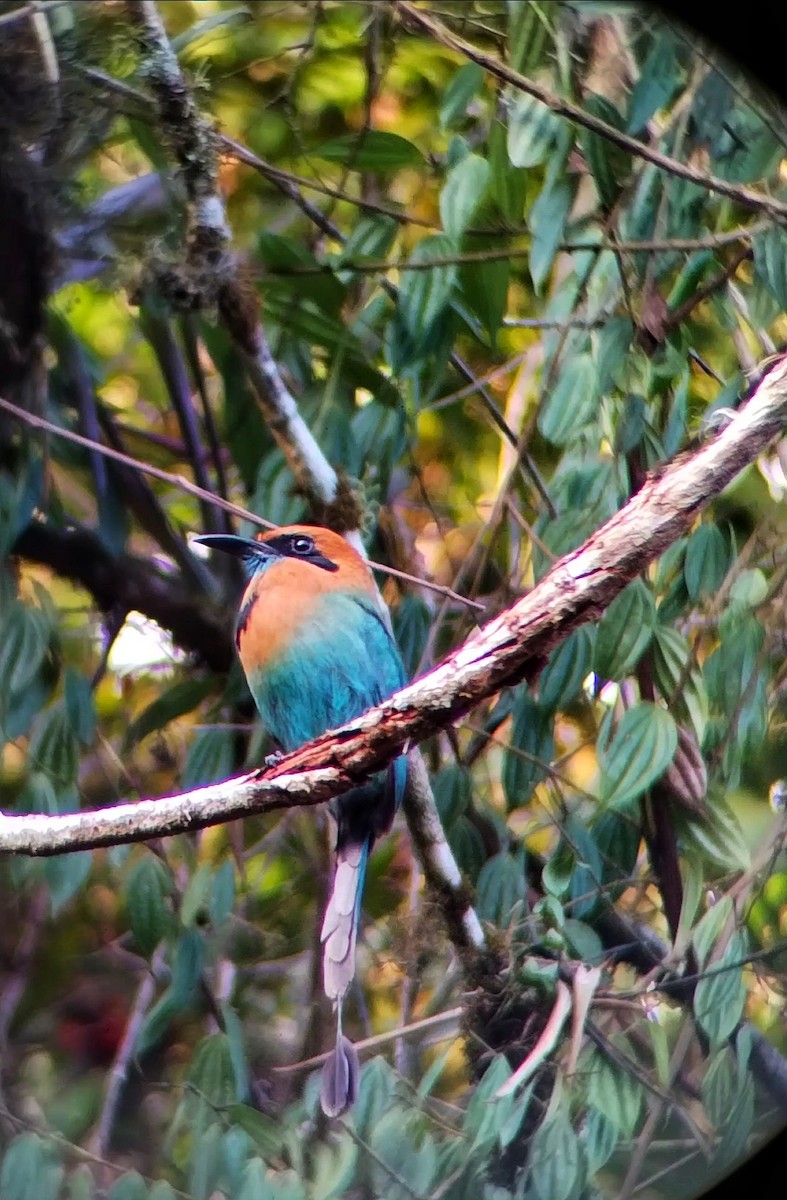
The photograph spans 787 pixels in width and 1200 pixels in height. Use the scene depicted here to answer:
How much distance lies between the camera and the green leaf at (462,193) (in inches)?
32.3

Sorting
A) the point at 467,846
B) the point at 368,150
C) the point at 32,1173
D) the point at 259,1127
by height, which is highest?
the point at 368,150

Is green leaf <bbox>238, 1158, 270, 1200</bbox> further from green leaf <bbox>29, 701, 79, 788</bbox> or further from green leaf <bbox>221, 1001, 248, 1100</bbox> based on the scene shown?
green leaf <bbox>29, 701, 79, 788</bbox>

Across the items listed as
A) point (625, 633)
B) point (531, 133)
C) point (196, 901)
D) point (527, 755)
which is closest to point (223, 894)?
point (196, 901)

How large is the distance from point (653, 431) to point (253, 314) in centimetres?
29

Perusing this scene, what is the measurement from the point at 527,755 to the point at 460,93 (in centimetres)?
46

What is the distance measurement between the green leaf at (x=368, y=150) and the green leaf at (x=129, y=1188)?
2.34 ft

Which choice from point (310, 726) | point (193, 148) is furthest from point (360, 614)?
point (193, 148)

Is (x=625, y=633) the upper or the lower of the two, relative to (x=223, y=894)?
upper

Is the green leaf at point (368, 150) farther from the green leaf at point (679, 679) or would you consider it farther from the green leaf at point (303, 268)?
the green leaf at point (679, 679)

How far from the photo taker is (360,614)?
84 centimetres

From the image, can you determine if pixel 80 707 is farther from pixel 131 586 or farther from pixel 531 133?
pixel 531 133

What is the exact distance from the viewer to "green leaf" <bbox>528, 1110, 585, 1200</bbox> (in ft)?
2.76

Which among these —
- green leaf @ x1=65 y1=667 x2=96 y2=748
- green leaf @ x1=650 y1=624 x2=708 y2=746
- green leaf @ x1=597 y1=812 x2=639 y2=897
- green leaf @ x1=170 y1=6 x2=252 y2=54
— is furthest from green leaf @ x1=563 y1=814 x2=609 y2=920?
green leaf @ x1=170 y1=6 x2=252 y2=54

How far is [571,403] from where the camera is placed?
2.76ft
